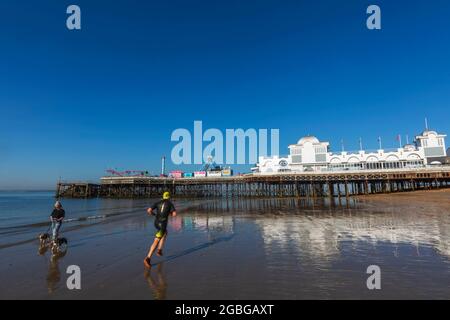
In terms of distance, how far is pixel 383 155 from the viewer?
5878 cm

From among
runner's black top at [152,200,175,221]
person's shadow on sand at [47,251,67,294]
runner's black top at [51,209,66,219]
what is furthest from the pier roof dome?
person's shadow on sand at [47,251,67,294]

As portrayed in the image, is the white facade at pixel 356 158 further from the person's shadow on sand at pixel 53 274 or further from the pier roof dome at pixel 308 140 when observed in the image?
the person's shadow on sand at pixel 53 274

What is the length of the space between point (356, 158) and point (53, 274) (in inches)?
2584

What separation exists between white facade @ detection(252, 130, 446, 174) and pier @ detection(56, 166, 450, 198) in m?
4.44

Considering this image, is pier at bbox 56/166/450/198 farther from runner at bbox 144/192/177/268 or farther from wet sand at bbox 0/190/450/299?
runner at bbox 144/192/177/268

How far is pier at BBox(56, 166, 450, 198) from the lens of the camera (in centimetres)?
4841

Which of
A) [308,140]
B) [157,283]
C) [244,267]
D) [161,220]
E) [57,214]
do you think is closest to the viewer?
[157,283]

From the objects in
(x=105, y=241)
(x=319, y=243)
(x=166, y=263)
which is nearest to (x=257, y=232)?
(x=319, y=243)

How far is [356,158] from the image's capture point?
60375mm

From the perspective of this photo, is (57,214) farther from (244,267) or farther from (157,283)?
(244,267)

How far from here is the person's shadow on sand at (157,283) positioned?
15.3ft

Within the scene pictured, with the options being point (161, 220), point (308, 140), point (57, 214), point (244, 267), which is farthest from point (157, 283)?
point (308, 140)
